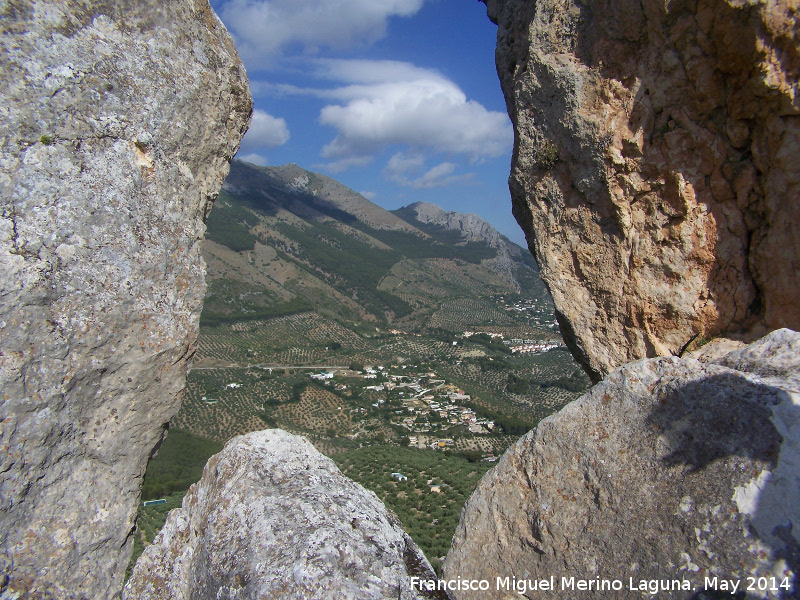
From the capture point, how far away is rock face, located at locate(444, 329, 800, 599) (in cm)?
367

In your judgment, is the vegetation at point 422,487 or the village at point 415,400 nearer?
the vegetation at point 422,487

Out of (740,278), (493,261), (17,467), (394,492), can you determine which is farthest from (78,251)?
(493,261)

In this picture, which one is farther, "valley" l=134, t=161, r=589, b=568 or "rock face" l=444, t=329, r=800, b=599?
"valley" l=134, t=161, r=589, b=568

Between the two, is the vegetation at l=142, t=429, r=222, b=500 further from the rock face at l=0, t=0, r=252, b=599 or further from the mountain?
the mountain

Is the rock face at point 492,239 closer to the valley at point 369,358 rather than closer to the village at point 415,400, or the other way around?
the valley at point 369,358

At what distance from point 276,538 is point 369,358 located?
6036cm

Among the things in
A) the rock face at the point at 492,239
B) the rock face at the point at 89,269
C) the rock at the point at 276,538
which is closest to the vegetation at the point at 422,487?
the rock at the point at 276,538

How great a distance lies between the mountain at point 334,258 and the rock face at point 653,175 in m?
61.5

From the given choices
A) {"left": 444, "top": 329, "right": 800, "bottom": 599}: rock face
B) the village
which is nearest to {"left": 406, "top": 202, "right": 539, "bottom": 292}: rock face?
the village

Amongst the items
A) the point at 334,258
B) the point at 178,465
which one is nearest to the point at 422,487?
the point at 178,465

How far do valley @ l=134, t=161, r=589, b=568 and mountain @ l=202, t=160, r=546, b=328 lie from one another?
1.59ft

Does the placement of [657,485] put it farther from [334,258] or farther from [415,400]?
[334,258]

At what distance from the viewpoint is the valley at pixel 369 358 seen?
2531 cm

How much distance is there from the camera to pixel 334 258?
115m
